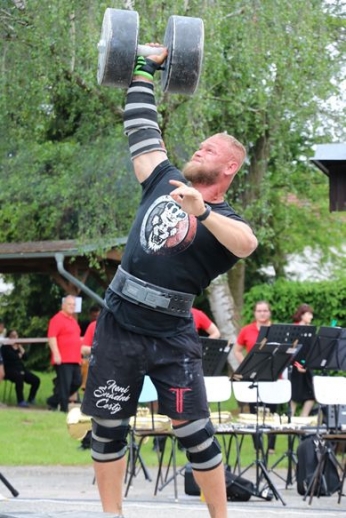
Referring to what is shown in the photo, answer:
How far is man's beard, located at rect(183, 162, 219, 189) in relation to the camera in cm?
577

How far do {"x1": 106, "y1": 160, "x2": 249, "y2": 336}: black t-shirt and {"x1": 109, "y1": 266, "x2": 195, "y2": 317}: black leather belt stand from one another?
0.03 metres

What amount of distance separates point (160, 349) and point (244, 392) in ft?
17.8

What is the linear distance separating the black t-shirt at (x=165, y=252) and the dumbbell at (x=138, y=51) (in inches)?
20.1

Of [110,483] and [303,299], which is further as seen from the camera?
[303,299]

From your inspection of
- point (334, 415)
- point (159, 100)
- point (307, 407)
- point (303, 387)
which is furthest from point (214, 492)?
point (159, 100)

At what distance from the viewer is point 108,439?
5.71 meters

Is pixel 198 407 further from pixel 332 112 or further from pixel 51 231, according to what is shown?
pixel 51 231

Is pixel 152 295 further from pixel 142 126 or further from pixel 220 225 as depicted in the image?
pixel 142 126

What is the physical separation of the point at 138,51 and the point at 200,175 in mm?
718

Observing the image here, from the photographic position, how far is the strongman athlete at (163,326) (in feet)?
18.5

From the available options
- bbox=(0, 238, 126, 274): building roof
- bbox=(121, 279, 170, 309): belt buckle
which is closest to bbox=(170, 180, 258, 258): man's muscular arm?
bbox=(121, 279, 170, 309): belt buckle

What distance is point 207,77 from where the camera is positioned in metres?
15.3

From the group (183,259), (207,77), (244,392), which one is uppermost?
(207,77)

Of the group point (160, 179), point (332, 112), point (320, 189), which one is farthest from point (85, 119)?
point (160, 179)
